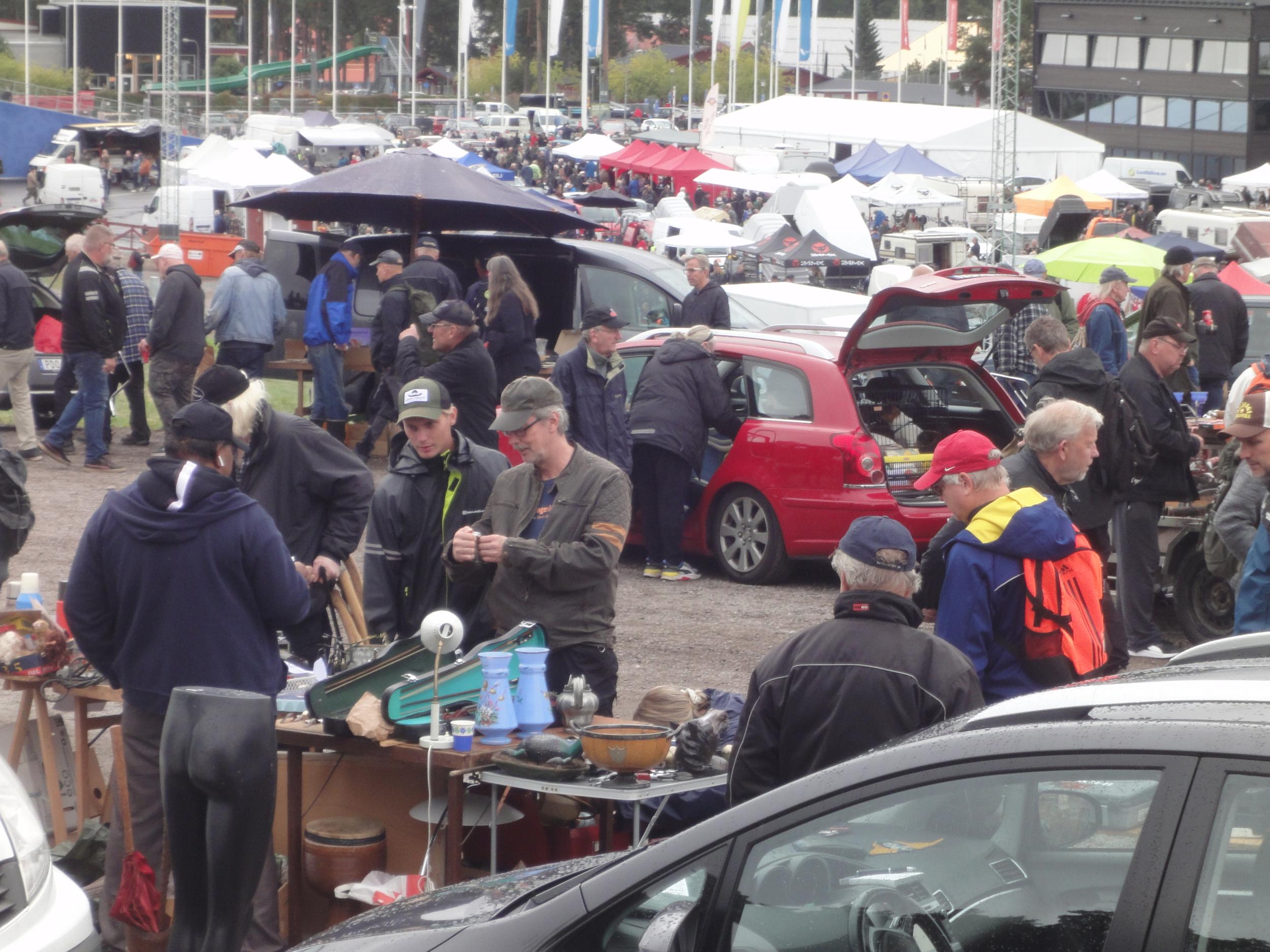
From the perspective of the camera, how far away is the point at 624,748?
4383mm

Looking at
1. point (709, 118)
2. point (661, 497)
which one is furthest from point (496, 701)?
point (709, 118)

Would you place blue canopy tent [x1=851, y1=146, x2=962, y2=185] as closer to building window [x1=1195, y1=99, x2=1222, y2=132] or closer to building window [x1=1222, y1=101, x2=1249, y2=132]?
building window [x1=1222, y1=101, x2=1249, y2=132]

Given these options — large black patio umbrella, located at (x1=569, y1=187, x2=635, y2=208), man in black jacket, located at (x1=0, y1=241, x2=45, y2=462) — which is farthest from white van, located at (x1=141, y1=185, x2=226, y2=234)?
man in black jacket, located at (x1=0, y1=241, x2=45, y2=462)

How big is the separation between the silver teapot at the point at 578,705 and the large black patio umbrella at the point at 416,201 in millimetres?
8749

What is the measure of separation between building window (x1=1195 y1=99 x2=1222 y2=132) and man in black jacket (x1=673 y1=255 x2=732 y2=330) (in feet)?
204

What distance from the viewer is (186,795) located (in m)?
3.15

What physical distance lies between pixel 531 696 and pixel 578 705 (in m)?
0.15

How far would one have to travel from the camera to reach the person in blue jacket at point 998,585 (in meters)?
4.31

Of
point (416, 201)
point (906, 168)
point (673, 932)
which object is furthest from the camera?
point (906, 168)

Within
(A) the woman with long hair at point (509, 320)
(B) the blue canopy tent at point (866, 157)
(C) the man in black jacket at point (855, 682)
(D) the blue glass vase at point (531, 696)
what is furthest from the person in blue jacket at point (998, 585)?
(B) the blue canopy tent at point (866, 157)

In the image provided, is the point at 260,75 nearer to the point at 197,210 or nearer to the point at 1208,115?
the point at 1208,115

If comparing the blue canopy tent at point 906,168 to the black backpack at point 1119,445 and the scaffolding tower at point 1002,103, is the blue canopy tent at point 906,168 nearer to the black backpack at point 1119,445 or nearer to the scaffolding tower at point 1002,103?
the scaffolding tower at point 1002,103

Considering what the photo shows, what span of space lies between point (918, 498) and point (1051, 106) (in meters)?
72.7

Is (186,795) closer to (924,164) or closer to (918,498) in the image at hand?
(918,498)
